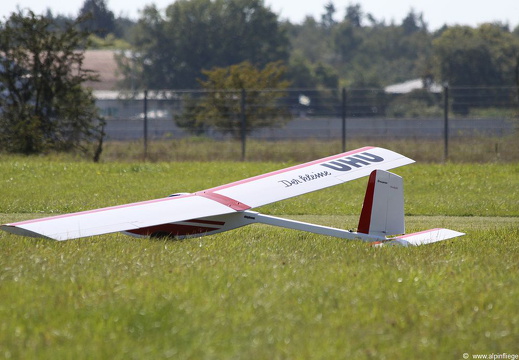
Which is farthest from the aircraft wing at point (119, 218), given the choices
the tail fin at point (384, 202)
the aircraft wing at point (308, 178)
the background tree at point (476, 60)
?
the background tree at point (476, 60)

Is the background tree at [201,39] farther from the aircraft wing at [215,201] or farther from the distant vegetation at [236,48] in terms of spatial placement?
the aircraft wing at [215,201]

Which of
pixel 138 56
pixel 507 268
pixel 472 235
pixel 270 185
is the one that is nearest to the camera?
pixel 507 268

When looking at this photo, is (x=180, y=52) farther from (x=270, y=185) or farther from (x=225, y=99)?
(x=270, y=185)

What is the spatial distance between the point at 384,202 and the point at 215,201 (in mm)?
1801

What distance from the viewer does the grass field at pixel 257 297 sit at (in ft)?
14.9

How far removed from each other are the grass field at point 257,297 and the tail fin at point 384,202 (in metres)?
0.37

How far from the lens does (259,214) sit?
8.09 m

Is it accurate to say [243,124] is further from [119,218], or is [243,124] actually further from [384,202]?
[119,218]

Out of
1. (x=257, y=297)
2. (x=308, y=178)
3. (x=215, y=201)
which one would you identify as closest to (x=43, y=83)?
(x=308, y=178)

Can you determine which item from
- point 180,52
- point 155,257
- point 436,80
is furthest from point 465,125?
point 180,52

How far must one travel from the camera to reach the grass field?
14.9 ft

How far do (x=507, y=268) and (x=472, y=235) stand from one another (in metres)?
2.59

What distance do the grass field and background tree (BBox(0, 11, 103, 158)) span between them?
13.4 metres

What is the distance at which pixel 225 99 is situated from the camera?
24.8m
